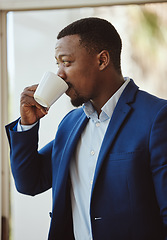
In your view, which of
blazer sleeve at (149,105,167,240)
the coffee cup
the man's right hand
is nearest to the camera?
blazer sleeve at (149,105,167,240)

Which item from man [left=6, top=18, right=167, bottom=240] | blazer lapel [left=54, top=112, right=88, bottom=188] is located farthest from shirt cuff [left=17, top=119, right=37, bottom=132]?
blazer lapel [left=54, top=112, right=88, bottom=188]

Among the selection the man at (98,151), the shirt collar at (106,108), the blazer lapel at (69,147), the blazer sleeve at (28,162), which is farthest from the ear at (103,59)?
the blazer sleeve at (28,162)

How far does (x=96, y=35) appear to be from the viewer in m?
1.22

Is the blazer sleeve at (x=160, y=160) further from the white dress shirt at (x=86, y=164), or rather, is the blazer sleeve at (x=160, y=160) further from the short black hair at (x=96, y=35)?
the short black hair at (x=96, y=35)

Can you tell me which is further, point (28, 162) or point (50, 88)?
point (28, 162)

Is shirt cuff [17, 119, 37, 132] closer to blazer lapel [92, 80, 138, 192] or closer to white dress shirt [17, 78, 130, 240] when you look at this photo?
white dress shirt [17, 78, 130, 240]

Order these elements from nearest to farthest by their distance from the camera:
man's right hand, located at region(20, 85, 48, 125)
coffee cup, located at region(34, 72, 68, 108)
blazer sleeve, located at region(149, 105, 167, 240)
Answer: blazer sleeve, located at region(149, 105, 167, 240) → coffee cup, located at region(34, 72, 68, 108) → man's right hand, located at region(20, 85, 48, 125)

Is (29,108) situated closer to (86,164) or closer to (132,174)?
(86,164)

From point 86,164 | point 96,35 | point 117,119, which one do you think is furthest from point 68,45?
point 86,164

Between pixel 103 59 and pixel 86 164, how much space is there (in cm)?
42

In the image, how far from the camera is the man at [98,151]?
1055mm

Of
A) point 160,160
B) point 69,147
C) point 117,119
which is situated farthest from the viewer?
point 69,147

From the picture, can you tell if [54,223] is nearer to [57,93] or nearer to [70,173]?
[70,173]

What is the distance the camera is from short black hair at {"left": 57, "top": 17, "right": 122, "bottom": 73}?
47.7 inches
